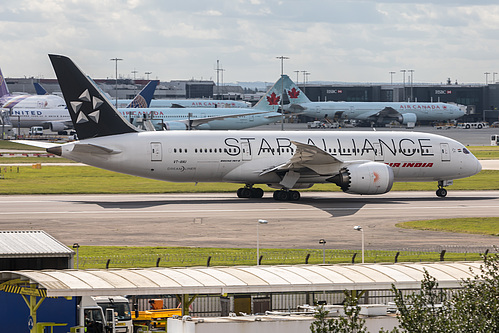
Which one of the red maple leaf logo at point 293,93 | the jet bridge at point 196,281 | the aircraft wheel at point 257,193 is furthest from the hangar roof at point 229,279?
the red maple leaf logo at point 293,93

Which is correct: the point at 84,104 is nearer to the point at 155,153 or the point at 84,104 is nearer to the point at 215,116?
the point at 155,153

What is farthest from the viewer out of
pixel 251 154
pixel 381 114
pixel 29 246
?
pixel 381 114

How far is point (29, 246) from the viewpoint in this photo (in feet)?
88.7

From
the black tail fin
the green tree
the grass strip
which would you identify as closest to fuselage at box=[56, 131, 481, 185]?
the black tail fin

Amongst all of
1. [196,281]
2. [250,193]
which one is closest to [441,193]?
[250,193]

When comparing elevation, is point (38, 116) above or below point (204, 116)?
below

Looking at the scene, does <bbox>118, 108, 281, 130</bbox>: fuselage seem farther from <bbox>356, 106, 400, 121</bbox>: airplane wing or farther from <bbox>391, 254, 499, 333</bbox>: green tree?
<bbox>391, 254, 499, 333</bbox>: green tree

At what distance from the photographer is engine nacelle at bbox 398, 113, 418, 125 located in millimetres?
177875

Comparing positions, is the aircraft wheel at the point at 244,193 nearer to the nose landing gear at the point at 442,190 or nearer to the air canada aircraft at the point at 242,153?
the air canada aircraft at the point at 242,153

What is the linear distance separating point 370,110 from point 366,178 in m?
135

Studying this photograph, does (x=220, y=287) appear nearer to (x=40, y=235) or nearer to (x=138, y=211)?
(x=40, y=235)

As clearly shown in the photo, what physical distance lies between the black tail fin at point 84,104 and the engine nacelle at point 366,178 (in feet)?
45.7

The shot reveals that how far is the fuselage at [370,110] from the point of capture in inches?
7239

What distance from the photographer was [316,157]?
2040 inches
